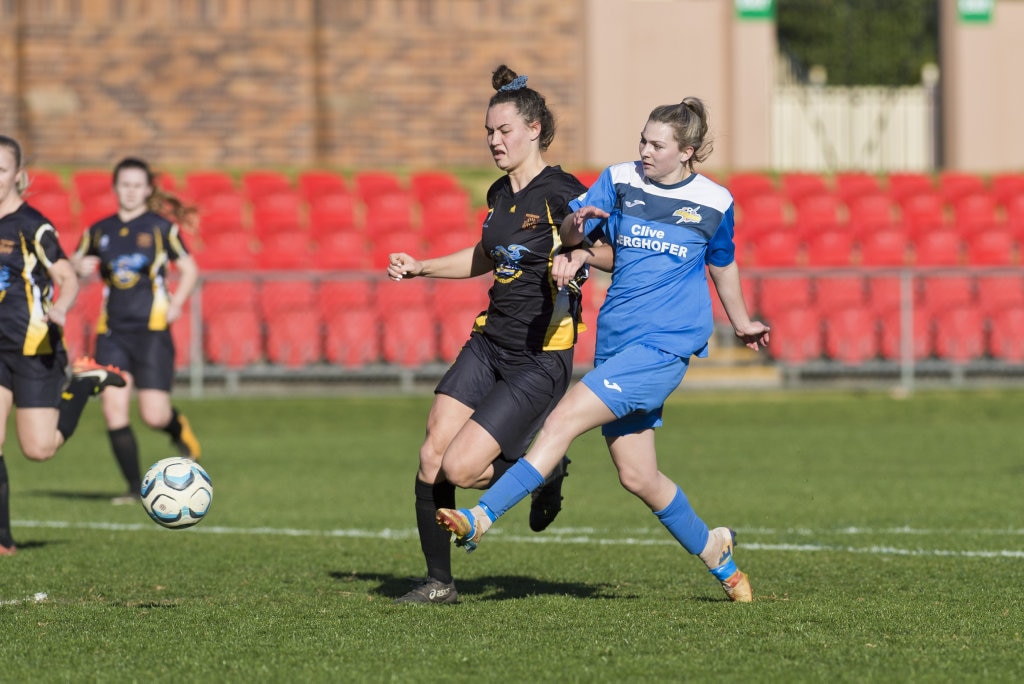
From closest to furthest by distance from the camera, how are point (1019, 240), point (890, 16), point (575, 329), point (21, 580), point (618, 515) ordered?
point (575, 329)
point (21, 580)
point (618, 515)
point (1019, 240)
point (890, 16)

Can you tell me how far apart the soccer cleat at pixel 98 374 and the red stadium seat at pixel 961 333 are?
11088mm

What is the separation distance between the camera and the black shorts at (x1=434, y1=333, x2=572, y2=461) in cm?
596

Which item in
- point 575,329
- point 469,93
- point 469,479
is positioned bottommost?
point 469,479

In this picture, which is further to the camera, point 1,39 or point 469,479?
point 1,39

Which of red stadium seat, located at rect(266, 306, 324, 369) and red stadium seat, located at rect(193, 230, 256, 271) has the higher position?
red stadium seat, located at rect(193, 230, 256, 271)

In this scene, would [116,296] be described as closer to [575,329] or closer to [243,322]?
[575,329]

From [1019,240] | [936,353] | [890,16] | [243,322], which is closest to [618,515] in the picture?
[243,322]

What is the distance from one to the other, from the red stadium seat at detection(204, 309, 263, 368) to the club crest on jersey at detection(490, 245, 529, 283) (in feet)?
34.1

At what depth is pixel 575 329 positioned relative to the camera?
6.17 meters

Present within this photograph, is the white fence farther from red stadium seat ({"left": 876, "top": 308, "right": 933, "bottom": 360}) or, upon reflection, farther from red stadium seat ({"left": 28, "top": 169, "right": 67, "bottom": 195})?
red stadium seat ({"left": 28, "top": 169, "right": 67, "bottom": 195})

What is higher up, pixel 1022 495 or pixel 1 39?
pixel 1 39

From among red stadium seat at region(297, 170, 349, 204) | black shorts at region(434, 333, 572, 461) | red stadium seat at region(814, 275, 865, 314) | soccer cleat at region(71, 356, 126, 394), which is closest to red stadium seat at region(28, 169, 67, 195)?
red stadium seat at region(297, 170, 349, 204)

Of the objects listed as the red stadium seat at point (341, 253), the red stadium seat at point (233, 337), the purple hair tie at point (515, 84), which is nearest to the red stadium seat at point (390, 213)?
the red stadium seat at point (341, 253)

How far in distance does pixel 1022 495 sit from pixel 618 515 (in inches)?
111
